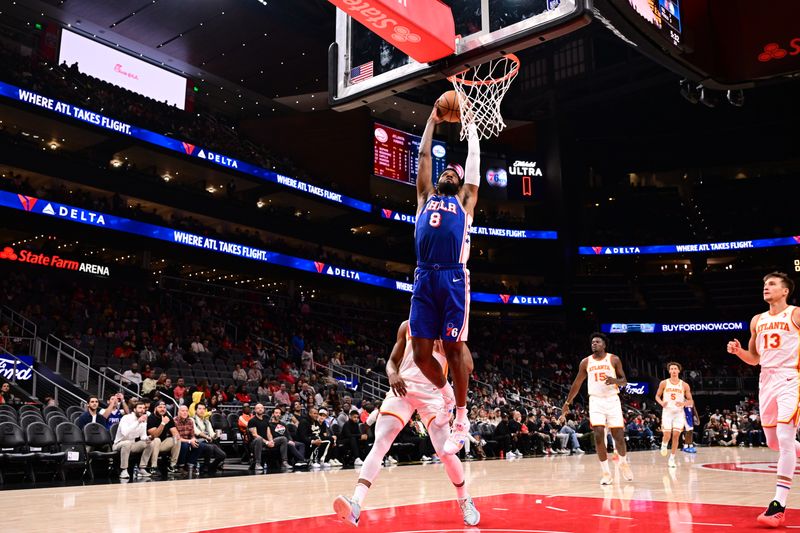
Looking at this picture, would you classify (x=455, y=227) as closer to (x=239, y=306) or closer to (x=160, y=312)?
(x=160, y=312)

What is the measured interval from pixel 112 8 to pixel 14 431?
66.1 feet

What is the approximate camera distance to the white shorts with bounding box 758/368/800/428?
19.0ft

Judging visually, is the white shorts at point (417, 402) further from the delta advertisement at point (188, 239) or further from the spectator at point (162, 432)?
the delta advertisement at point (188, 239)

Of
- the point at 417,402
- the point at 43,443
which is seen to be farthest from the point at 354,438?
the point at 417,402

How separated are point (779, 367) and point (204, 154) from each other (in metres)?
23.4

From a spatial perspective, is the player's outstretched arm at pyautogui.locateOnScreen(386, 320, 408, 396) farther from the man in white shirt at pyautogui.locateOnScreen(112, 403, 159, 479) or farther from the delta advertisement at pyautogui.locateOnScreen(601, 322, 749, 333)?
the delta advertisement at pyautogui.locateOnScreen(601, 322, 749, 333)

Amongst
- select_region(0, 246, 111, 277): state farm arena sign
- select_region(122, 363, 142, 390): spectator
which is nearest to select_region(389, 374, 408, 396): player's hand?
select_region(122, 363, 142, 390): spectator

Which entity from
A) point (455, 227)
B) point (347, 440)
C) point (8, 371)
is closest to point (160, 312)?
point (8, 371)

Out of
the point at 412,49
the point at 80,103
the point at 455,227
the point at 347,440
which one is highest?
the point at 80,103

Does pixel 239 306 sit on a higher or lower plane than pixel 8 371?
higher

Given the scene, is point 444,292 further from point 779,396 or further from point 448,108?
point 779,396

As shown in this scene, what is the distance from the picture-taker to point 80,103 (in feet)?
73.7

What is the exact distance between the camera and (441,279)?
4781mm

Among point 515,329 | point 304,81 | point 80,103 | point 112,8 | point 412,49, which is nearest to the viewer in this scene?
point 412,49
